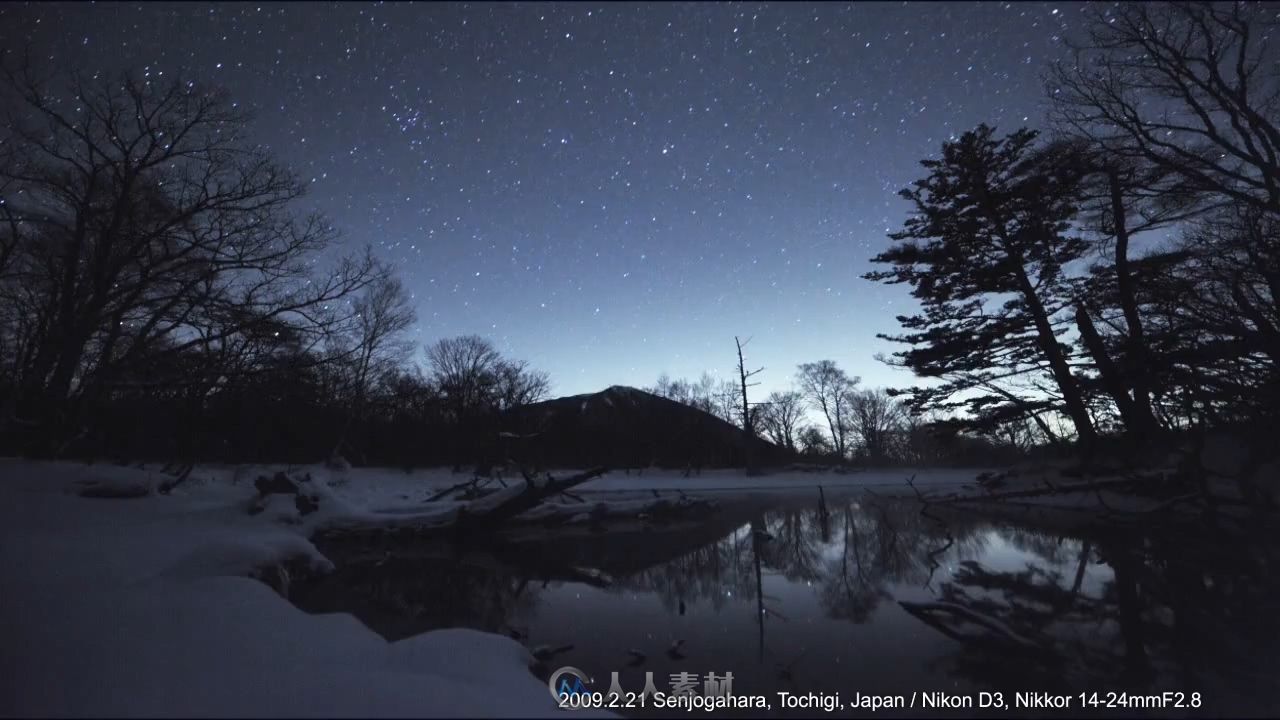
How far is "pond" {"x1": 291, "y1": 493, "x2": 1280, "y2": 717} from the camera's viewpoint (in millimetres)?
3803

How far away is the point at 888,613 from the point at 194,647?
7000 mm

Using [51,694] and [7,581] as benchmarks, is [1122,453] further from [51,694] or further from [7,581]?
[7,581]

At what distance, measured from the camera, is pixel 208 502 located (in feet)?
31.6

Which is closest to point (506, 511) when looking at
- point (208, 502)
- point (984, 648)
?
point (208, 502)

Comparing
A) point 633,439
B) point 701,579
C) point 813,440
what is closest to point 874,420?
point 813,440

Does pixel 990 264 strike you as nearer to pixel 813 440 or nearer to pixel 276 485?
pixel 276 485

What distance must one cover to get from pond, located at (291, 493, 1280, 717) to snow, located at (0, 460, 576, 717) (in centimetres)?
121

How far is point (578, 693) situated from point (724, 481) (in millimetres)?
28172

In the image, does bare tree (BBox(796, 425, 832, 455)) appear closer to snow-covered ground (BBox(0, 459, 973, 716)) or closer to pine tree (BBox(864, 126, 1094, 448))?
pine tree (BBox(864, 126, 1094, 448))

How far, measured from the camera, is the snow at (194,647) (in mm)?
2752

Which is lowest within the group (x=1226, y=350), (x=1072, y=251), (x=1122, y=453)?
(x=1122, y=453)

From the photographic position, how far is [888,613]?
5754 mm

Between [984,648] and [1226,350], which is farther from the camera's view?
[1226,350]

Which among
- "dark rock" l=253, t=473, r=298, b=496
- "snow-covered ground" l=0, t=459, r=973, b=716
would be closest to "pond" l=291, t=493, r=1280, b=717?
"snow-covered ground" l=0, t=459, r=973, b=716
